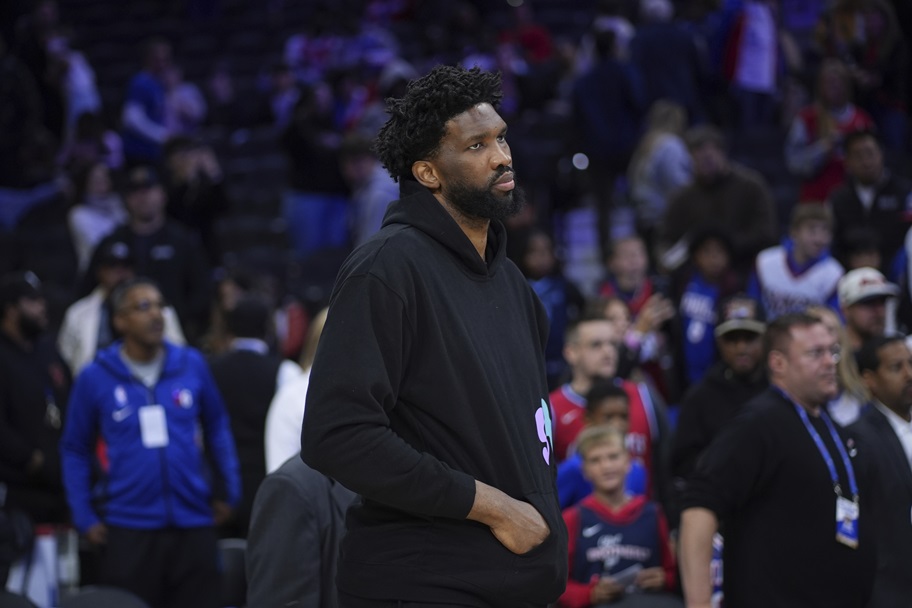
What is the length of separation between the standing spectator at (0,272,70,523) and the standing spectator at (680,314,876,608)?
426 cm

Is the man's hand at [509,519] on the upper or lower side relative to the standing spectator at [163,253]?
lower

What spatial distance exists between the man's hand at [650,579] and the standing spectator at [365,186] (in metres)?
5.05

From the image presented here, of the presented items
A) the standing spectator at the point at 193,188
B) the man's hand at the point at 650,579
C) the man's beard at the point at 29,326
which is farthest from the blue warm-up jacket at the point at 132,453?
the standing spectator at the point at 193,188

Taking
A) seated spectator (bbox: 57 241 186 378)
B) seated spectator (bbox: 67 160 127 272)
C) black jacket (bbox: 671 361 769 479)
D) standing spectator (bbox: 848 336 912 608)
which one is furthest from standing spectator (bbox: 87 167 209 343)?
standing spectator (bbox: 848 336 912 608)

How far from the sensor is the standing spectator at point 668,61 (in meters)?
12.3

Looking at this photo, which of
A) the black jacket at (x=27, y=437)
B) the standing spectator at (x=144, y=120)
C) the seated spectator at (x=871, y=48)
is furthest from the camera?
the standing spectator at (x=144, y=120)

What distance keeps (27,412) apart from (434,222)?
525cm

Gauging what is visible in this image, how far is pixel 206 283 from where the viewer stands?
10109mm

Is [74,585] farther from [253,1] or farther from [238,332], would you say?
[253,1]

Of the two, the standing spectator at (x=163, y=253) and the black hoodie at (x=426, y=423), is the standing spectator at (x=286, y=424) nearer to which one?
the black hoodie at (x=426, y=423)

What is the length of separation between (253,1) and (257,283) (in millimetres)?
11941

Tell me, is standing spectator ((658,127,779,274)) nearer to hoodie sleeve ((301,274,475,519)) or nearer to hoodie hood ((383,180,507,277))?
hoodie hood ((383,180,507,277))

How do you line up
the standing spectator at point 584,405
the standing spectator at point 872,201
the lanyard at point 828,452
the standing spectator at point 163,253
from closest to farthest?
the lanyard at point 828,452 → the standing spectator at point 584,405 → the standing spectator at point 872,201 → the standing spectator at point 163,253

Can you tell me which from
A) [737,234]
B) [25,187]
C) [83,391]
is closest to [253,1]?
[25,187]
